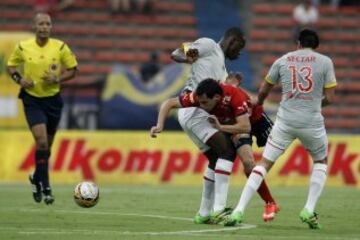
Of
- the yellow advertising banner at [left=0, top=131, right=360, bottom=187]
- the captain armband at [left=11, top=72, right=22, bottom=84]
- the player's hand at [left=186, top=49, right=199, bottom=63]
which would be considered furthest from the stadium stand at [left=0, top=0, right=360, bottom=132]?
the player's hand at [left=186, top=49, right=199, bottom=63]

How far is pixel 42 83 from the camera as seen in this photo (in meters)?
17.4

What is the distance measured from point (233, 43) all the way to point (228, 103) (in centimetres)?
113

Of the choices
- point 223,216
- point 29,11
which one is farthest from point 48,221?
point 29,11

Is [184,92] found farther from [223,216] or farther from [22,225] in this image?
[22,225]

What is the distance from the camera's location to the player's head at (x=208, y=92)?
1310cm

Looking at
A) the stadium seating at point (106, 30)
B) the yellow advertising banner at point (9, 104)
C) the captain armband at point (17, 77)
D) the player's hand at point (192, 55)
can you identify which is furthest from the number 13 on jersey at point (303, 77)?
the stadium seating at point (106, 30)

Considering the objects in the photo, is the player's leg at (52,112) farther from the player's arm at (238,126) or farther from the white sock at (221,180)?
the player's arm at (238,126)

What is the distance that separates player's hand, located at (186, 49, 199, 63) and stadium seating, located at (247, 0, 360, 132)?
58.4 feet

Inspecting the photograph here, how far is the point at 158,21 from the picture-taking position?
33.2 m

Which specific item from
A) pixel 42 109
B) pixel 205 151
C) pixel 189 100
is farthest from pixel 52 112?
pixel 189 100

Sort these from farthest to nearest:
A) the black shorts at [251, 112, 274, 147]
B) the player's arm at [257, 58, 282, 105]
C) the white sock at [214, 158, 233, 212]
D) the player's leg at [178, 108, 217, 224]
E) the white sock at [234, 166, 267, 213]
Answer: the black shorts at [251, 112, 274, 147] < the player's leg at [178, 108, 217, 224] < the white sock at [214, 158, 233, 212] < the player's arm at [257, 58, 282, 105] < the white sock at [234, 166, 267, 213]

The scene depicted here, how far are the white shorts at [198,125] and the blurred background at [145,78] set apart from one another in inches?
429

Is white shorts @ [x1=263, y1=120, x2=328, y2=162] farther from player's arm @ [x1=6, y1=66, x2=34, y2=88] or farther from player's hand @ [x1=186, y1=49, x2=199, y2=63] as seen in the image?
player's arm @ [x1=6, y1=66, x2=34, y2=88]

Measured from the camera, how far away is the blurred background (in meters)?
25.2
